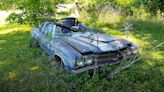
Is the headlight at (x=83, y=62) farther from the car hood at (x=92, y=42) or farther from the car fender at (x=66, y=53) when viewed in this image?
the car hood at (x=92, y=42)

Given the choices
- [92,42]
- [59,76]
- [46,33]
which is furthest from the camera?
[46,33]

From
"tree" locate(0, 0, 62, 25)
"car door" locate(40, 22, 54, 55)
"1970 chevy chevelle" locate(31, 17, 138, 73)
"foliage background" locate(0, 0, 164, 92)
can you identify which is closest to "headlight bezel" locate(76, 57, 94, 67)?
"1970 chevy chevelle" locate(31, 17, 138, 73)

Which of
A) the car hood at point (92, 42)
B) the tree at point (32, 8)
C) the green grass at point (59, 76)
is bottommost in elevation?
the green grass at point (59, 76)

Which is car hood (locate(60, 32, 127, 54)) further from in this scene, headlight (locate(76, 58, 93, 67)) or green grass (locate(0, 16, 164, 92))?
green grass (locate(0, 16, 164, 92))

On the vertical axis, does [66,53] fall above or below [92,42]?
below

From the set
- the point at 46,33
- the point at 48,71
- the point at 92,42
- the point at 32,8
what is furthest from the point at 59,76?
the point at 46,33

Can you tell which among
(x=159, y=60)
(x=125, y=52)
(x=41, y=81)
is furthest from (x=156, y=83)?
(x=41, y=81)

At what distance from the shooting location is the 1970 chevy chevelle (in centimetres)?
744

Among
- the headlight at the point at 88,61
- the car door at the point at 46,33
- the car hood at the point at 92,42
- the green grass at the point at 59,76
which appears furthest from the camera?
the car door at the point at 46,33

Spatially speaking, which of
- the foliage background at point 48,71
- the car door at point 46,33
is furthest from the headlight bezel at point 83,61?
the car door at point 46,33

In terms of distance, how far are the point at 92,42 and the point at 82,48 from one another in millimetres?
500

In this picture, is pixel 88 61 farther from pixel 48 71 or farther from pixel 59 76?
pixel 48 71

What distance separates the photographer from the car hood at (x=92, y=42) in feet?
25.3

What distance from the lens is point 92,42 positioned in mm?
8086
